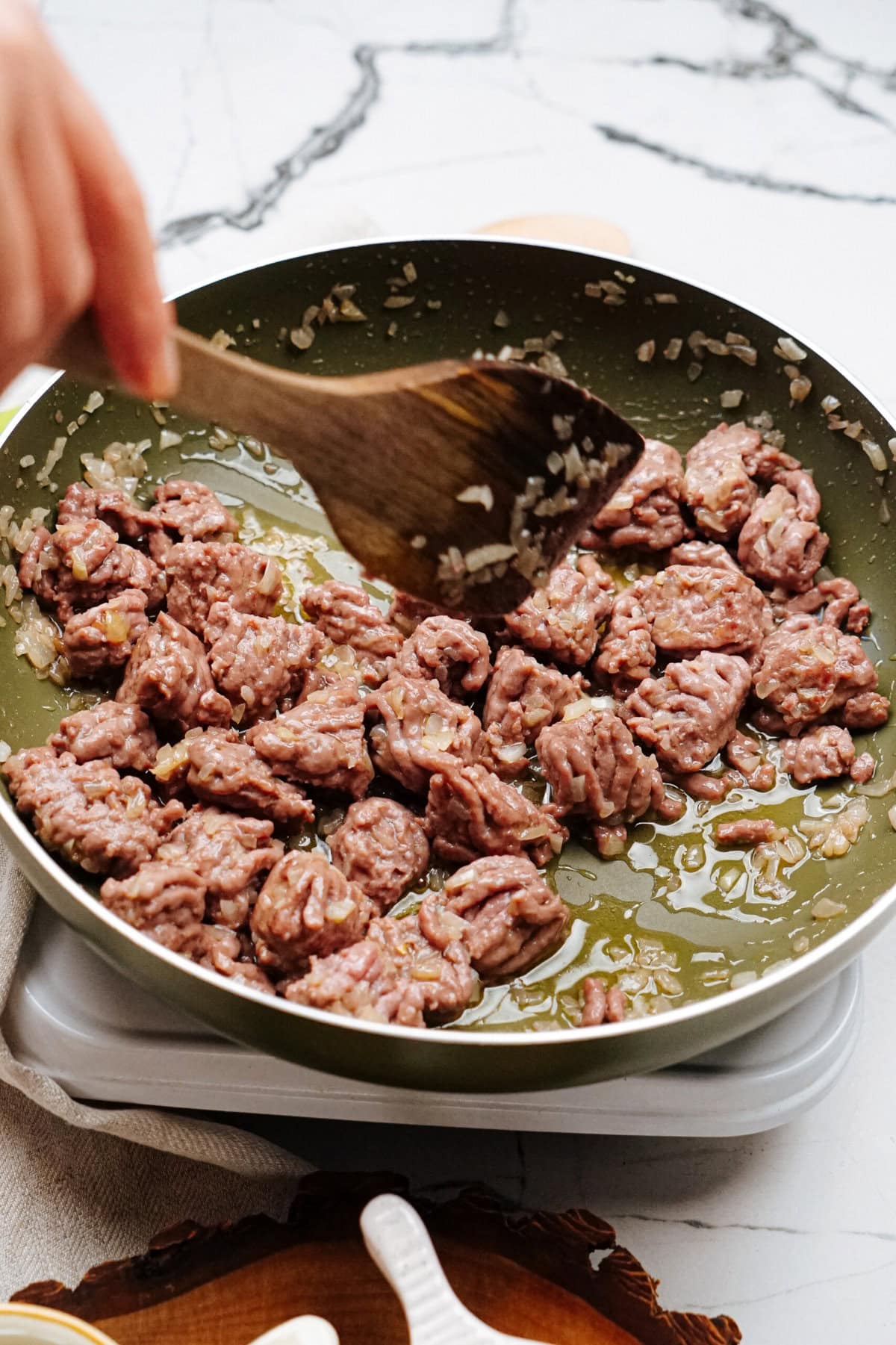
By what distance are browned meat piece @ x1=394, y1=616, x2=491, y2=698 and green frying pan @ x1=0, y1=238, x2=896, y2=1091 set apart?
0.37 metres

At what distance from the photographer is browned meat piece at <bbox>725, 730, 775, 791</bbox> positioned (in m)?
2.67

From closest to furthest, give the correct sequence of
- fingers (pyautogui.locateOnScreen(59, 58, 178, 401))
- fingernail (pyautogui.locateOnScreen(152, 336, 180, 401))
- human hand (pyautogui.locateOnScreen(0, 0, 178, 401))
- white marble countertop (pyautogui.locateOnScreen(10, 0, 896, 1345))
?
human hand (pyautogui.locateOnScreen(0, 0, 178, 401)) → fingers (pyautogui.locateOnScreen(59, 58, 178, 401)) → fingernail (pyautogui.locateOnScreen(152, 336, 180, 401)) → white marble countertop (pyautogui.locateOnScreen(10, 0, 896, 1345))

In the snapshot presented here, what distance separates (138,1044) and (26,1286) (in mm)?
500

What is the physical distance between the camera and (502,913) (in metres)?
2.29

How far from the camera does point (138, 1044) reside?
7.33 feet

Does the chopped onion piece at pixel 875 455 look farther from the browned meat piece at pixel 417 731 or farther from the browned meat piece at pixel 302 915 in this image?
the browned meat piece at pixel 302 915

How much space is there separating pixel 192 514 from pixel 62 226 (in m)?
1.73

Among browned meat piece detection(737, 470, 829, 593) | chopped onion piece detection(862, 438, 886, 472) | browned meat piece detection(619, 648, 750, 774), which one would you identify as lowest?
browned meat piece detection(619, 648, 750, 774)

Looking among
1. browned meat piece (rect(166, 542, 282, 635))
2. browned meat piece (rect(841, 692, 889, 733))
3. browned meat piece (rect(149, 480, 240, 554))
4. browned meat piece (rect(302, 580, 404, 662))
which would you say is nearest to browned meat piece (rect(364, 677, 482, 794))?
browned meat piece (rect(302, 580, 404, 662))

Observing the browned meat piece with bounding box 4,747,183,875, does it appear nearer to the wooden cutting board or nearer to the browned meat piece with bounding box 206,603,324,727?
the browned meat piece with bounding box 206,603,324,727

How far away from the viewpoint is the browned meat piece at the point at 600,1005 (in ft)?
7.38

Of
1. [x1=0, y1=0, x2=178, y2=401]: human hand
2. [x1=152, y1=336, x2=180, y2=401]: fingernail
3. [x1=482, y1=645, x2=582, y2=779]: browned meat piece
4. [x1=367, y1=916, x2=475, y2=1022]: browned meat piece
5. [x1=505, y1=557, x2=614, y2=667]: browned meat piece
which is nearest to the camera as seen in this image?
[x1=0, y1=0, x2=178, y2=401]: human hand

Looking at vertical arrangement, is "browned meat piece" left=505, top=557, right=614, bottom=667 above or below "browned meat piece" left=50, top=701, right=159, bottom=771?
above

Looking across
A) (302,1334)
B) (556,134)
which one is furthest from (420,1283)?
(556,134)
